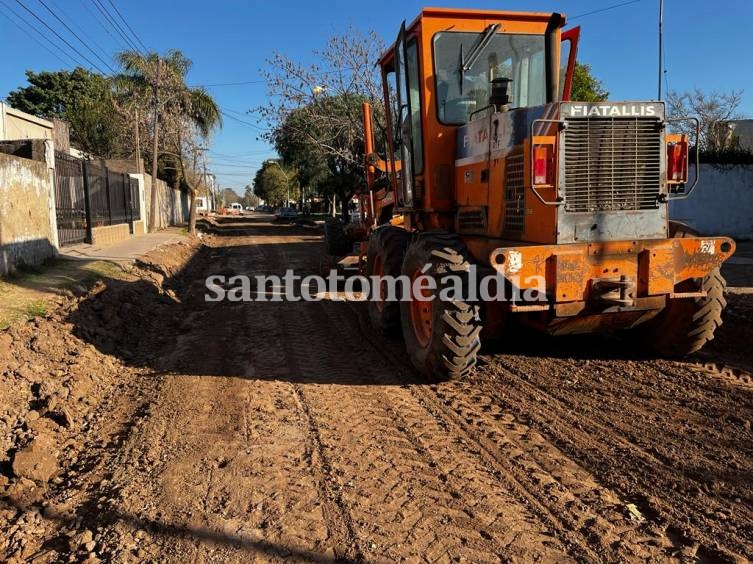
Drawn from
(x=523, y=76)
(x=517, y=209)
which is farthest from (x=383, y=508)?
(x=523, y=76)

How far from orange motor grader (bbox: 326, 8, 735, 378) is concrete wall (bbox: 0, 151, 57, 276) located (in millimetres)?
7481

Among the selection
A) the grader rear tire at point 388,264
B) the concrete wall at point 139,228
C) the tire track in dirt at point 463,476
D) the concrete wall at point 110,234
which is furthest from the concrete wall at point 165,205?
the tire track in dirt at point 463,476

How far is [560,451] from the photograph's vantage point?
4.14m

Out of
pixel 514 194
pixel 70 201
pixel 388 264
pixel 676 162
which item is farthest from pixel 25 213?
pixel 676 162

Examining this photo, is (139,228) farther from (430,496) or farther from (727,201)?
(430,496)

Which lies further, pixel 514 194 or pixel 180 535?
pixel 514 194

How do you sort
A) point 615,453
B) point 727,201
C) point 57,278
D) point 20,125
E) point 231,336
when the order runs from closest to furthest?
point 615,453
point 231,336
point 57,278
point 20,125
point 727,201

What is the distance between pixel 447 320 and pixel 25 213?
31.4 feet

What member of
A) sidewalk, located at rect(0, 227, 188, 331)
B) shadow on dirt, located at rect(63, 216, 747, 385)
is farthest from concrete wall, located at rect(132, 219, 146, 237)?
shadow on dirt, located at rect(63, 216, 747, 385)

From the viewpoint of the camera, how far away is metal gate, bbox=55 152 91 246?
14.4 m

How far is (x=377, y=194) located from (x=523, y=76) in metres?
4.28

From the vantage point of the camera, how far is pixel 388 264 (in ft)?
23.4

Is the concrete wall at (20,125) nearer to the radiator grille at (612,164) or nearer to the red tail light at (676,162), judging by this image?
the radiator grille at (612,164)

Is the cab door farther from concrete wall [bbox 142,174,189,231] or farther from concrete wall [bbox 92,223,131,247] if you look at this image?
concrete wall [bbox 142,174,189,231]
